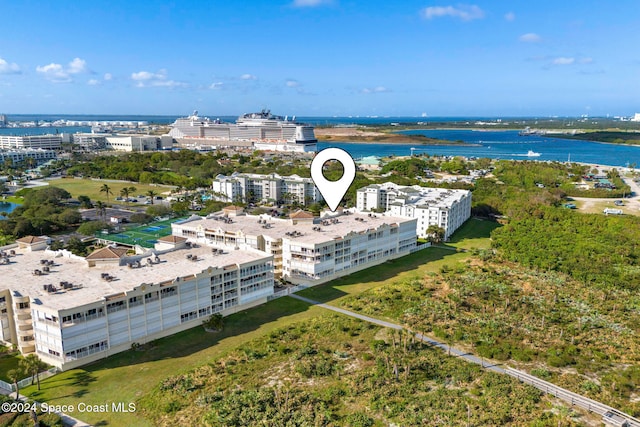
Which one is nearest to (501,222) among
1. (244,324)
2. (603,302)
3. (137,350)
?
(603,302)

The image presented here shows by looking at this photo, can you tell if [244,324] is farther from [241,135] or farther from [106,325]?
[241,135]

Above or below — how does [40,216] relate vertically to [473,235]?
above

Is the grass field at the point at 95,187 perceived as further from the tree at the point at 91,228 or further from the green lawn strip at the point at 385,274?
the green lawn strip at the point at 385,274

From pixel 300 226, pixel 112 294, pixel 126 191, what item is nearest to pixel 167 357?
pixel 112 294

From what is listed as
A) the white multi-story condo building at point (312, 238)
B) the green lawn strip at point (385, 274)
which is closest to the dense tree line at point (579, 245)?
the green lawn strip at point (385, 274)

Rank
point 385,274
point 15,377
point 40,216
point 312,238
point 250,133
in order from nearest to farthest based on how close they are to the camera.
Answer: point 15,377 < point 312,238 < point 385,274 < point 40,216 < point 250,133

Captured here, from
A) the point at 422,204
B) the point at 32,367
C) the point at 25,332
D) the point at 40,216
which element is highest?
the point at 422,204

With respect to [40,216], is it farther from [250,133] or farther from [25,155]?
[250,133]
